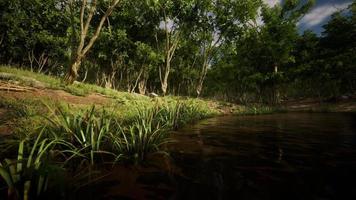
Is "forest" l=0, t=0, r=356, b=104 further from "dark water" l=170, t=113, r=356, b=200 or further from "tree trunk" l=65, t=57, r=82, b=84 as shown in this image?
"dark water" l=170, t=113, r=356, b=200

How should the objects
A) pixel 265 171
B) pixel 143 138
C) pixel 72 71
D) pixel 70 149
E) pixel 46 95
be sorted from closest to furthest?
pixel 265 171 → pixel 70 149 → pixel 143 138 → pixel 46 95 → pixel 72 71

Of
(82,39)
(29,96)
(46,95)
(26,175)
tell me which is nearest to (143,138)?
(26,175)

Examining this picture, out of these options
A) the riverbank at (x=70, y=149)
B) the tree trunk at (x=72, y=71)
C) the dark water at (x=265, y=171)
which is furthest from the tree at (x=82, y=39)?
the dark water at (x=265, y=171)

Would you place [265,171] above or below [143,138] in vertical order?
below

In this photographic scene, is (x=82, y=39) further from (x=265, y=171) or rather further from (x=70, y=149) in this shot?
(x=265, y=171)

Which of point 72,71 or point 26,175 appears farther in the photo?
point 72,71

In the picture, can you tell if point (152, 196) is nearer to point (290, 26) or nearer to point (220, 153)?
point (220, 153)

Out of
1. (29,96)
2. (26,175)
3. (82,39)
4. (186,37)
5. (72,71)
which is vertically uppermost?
(186,37)

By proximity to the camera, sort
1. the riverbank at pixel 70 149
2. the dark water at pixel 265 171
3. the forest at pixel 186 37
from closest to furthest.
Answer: the riverbank at pixel 70 149 < the dark water at pixel 265 171 < the forest at pixel 186 37

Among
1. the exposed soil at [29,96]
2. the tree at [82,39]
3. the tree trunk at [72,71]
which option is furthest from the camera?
the tree trunk at [72,71]

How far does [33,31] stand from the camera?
2633 cm

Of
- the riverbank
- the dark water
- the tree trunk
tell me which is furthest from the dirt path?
the dark water

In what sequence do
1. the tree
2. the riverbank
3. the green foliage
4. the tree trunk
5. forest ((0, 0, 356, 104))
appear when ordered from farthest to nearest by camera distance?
1. forest ((0, 0, 356, 104))
2. the tree trunk
3. the tree
4. the riverbank
5. the green foliage

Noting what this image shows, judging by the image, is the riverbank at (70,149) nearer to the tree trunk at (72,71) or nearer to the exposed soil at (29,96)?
the exposed soil at (29,96)
